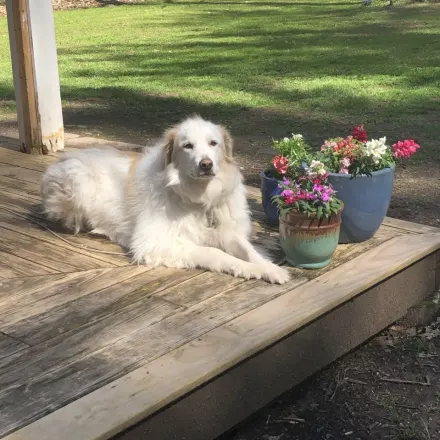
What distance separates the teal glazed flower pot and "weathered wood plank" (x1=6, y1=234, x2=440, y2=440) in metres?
0.11

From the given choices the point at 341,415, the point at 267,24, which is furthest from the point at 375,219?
the point at 267,24

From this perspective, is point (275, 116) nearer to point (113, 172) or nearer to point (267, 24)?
point (113, 172)

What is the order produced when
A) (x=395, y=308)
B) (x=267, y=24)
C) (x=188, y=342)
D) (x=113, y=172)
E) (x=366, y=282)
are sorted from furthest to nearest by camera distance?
(x=267, y=24)
(x=113, y=172)
(x=395, y=308)
(x=366, y=282)
(x=188, y=342)

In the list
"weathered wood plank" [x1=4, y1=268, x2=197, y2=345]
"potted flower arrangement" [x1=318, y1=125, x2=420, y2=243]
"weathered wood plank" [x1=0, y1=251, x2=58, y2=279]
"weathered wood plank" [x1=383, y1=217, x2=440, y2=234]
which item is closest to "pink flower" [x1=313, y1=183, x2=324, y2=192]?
"potted flower arrangement" [x1=318, y1=125, x2=420, y2=243]

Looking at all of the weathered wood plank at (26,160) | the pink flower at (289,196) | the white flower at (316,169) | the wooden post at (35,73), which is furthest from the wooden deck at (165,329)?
the wooden post at (35,73)

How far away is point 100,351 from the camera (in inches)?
116

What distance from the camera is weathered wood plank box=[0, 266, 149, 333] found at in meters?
3.30

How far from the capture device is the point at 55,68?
6.02 meters

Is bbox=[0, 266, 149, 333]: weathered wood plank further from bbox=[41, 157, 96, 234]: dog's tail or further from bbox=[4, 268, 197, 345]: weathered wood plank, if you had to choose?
bbox=[41, 157, 96, 234]: dog's tail

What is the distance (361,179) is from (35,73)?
3.22m

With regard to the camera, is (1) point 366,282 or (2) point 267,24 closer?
(1) point 366,282

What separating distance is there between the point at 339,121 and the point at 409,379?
539 centimetres

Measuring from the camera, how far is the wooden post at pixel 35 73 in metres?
5.75

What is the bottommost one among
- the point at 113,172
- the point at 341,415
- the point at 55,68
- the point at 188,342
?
the point at 341,415
